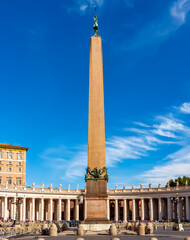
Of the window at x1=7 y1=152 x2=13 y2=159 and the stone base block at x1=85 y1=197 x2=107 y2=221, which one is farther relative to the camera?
the window at x1=7 y1=152 x2=13 y2=159

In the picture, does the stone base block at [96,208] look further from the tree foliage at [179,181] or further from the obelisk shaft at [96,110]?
the tree foliage at [179,181]

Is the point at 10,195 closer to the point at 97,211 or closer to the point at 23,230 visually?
the point at 23,230

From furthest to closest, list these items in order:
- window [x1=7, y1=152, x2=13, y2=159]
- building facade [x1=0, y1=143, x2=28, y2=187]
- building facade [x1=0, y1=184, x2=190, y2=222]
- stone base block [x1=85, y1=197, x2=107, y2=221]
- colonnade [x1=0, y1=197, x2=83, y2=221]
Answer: window [x1=7, y1=152, x2=13, y2=159], building facade [x1=0, y1=143, x2=28, y2=187], colonnade [x1=0, y1=197, x2=83, y2=221], building facade [x1=0, y1=184, x2=190, y2=222], stone base block [x1=85, y1=197, x2=107, y2=221]

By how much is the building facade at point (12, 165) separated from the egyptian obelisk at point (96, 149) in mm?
62514

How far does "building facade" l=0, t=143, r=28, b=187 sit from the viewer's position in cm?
8800

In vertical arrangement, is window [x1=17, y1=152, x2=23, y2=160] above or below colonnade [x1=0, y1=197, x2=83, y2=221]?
above

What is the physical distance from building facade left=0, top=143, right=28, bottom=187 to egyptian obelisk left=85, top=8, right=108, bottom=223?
6251 cm

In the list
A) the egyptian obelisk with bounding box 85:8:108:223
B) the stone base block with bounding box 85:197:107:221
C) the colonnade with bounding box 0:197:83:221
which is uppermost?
the egyptian obelisk with bounding box 85:8:108:223

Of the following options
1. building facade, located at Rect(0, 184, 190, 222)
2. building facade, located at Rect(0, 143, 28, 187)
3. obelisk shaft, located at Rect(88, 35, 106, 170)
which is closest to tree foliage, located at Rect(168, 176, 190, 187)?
building facade, located at Rect(0, 184, 190, 222)

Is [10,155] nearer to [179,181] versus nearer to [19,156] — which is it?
[19,156]

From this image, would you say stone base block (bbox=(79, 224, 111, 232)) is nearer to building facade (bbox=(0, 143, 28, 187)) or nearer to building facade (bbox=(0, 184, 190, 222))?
building facade (bbox=(0, 184, 190, 222))

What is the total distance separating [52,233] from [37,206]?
60637mm

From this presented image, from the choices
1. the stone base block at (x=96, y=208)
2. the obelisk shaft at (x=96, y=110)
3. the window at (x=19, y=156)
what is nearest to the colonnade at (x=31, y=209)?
the window at (x=19, y=156)

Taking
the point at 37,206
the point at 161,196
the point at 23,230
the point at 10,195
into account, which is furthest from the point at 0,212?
the point at 23,230
